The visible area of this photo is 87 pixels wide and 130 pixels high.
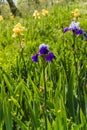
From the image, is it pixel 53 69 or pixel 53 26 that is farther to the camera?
pixel 53 26

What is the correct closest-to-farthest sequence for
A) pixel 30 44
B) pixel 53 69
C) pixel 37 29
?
pixel 53 69 → pixel 30 44 → pixel 37 29

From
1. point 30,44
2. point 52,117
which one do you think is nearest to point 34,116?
point 52,117

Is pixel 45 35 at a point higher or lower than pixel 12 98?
higher

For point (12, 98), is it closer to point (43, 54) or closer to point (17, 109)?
point (17, 109)

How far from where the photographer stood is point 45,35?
642cm

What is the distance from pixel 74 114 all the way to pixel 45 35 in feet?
13.3

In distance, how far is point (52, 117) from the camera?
8.44 ft

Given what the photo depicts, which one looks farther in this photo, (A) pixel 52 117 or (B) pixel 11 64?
(B) pixel 11 64

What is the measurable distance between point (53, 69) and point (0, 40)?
294 centimetres

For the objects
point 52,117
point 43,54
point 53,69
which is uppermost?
point 43,54

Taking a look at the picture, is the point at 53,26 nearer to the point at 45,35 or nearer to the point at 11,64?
the point at 45,35

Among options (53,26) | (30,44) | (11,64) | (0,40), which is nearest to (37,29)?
(53,26)

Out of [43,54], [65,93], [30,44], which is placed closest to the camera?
[43,54]

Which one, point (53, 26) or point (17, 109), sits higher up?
point (53, 26)
